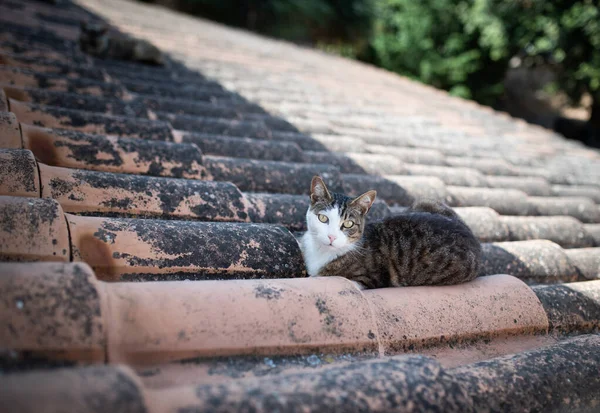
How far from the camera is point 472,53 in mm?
14703

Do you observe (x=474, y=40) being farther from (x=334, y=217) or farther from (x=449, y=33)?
(x=334, y=217)

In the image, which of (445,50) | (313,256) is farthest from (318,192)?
(445,50)

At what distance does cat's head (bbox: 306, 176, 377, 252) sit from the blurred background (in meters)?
11.2

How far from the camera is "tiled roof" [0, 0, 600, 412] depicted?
103 centimetres

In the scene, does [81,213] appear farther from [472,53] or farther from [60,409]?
[472,53]

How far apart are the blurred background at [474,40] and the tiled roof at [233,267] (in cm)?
961

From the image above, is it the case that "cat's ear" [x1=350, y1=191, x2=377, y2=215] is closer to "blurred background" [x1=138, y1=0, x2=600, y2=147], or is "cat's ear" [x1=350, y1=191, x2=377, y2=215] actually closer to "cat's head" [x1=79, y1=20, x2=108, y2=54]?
"cat's head" [x1=79, y1=20, x2=108, y2=54]

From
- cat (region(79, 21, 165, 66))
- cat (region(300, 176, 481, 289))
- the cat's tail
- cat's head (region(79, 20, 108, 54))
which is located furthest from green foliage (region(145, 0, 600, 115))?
cat (region(300, 176, 481, 289))

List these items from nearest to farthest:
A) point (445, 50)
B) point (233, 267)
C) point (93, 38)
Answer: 1. point (233, 267)
2. point (93, 38)
3. point (445, 50)

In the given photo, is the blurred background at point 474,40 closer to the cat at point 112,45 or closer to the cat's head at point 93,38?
the cat at point 112,45

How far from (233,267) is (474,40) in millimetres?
15736

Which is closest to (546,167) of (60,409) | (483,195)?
(483,195)

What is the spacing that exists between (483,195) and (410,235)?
47.7 inches

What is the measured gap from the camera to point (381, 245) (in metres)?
2.17
